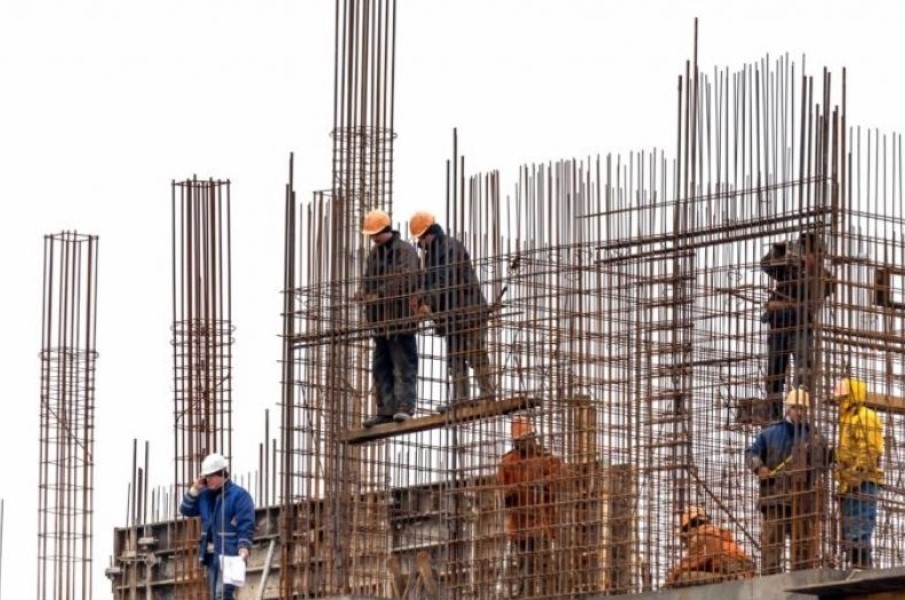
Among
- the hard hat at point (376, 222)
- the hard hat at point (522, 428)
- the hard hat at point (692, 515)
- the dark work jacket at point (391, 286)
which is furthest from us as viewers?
the hard hat at point (376, 222)

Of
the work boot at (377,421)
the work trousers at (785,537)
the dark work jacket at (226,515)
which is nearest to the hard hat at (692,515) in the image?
the work trousers at (785,537)

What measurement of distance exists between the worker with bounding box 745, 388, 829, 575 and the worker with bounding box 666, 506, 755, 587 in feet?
1.62

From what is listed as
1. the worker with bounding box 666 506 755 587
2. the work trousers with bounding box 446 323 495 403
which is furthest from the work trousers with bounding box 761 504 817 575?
the work trousers with bounding box 446 323 495 403

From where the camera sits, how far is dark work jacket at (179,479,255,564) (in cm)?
2984

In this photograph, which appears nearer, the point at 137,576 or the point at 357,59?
the point at 357,59

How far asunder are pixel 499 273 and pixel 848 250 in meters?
4.02

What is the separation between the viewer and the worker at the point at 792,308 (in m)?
27.3

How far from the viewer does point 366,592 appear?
31.0 meters

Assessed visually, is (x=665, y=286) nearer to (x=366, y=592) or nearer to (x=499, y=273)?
(x=499, y=273)

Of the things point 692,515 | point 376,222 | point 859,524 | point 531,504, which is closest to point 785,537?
point 859,524

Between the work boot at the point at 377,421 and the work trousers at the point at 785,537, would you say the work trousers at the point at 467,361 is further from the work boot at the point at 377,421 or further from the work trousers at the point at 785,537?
the work trousers at the point at 785,537

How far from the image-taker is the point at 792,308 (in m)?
27.6

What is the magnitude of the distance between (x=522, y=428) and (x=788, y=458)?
3.48 meters

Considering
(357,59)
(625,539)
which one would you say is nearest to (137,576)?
(357,59)
